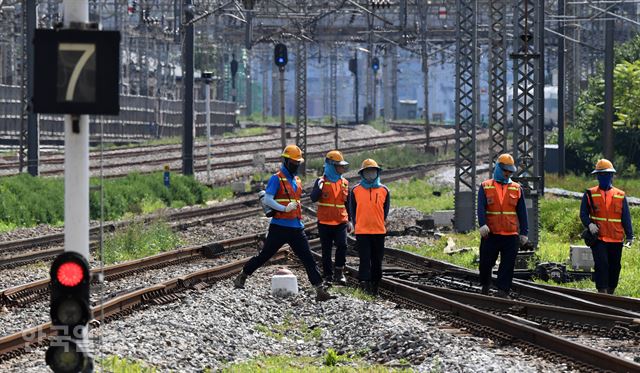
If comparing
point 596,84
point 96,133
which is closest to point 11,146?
point 96,133

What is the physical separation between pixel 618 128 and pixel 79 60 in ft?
141

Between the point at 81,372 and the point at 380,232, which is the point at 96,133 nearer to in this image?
the point at 380,232

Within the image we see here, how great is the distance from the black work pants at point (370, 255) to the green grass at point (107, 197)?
45.0 ft

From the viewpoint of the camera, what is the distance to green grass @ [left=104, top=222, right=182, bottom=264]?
78.4ft

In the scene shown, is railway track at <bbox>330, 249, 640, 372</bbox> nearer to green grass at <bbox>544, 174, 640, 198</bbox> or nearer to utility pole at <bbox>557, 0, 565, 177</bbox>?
green grass at <bbox>544, 174, 640, 198</bbox>

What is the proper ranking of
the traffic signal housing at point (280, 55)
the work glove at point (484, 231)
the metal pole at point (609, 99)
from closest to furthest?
the work glove at point (484, 231) → the metal pole at point (609, 99) → the traffic signal housing at point (280, 55)

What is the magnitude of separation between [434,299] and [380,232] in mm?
1504

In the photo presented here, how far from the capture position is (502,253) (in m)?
17.3

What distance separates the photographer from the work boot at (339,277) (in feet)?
63.3

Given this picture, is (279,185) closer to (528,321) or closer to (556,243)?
(528,321)

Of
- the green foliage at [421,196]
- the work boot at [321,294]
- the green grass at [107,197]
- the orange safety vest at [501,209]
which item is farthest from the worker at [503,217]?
the green foliage at [421,196]

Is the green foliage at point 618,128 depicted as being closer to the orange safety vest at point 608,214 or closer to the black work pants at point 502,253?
the orange safety vest at point 608,214

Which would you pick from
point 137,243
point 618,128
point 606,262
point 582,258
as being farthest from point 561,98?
point 606,262

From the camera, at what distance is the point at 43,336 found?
43.3ft
